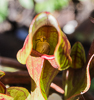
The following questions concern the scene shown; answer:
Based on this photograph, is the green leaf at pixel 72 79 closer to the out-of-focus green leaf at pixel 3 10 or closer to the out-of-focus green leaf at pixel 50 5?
the out-of-focus green leaf at pixel 50 5

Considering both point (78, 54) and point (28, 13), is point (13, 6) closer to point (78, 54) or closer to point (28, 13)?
point (28, 13)

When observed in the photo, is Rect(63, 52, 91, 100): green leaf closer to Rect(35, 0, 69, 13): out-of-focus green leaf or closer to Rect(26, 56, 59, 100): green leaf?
Rect(26, 56, 59, 100): green leaf

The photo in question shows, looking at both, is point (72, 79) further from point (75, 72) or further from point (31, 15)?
point (31, 15)

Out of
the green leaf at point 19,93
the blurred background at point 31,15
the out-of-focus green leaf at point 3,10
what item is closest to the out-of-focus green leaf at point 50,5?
the blurred background at point 31,15

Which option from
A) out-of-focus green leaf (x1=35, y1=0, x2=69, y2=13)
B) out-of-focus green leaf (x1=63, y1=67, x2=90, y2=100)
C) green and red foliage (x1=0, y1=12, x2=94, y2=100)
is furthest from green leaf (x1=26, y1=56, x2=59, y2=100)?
out-of-focus green leaf (x1=35, y1=0, x2=69, y2=13)

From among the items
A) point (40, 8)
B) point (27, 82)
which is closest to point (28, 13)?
point (40, 8)

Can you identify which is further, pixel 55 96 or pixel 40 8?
pixel 40 8
